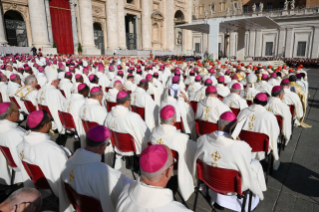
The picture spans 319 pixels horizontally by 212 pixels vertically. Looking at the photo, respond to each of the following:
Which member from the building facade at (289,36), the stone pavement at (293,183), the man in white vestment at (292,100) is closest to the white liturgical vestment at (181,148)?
the stone pavement at (293,183)

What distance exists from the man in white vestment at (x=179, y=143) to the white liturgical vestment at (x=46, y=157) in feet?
4.27

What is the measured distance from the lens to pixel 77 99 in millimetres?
4871

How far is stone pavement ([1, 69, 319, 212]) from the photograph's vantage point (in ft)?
10.3

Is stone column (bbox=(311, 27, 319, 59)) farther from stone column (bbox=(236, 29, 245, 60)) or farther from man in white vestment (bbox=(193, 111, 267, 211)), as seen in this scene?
man in white vestment (bbox=(193, 111, 267, 211))

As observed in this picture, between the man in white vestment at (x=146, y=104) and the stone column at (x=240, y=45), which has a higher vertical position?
the stone column at (x=240, y=45)

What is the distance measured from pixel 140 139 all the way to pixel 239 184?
74.0 inches

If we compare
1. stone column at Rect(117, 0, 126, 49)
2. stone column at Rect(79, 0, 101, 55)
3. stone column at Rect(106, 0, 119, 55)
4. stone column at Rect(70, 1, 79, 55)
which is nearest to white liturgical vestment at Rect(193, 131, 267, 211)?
stone column at Rect(79, 0, 101, 55)

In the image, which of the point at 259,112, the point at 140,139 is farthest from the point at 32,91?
the point at 259,112

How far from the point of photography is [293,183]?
3.64 m

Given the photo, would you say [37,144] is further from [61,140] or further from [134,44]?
[134,44]

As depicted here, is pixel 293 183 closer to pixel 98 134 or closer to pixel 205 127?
pixel 205 127

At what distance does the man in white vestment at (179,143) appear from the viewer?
3.02 m

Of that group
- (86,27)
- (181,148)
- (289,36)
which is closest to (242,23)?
(86,27)

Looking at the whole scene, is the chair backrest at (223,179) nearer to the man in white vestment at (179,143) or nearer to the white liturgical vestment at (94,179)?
the man in white vestment at (179,143)
